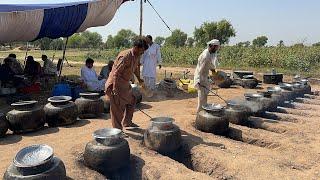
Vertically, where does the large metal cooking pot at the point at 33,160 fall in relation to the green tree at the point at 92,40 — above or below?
below

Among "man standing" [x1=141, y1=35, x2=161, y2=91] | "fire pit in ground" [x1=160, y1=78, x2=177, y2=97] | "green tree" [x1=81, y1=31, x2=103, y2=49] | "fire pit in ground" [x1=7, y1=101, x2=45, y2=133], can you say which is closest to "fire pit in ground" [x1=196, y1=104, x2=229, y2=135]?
"fire pit in ground" [x1=7, y1=101, x2=45, y2=133]

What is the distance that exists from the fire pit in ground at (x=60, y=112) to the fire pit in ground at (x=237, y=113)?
3.33 m

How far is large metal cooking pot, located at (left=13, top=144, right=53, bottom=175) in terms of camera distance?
383 centimetres

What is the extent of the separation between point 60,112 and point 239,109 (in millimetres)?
3804

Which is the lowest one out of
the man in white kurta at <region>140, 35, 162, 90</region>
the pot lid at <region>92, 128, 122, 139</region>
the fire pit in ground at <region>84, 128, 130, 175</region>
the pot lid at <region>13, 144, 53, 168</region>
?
the fire pit in ground at <region>84, 128, 130, 175</region>

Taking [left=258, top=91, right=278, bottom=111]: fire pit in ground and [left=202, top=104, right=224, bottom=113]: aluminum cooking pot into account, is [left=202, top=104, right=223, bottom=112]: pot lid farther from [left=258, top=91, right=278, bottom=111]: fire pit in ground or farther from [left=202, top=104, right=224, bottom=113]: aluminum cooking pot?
[left=258, top=91, right=278, bottom=111]: fire pit in ground

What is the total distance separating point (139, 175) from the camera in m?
4.83

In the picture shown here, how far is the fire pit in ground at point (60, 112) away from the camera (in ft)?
22.8

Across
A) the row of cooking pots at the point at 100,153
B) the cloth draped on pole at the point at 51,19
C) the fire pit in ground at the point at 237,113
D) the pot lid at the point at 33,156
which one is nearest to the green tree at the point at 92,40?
the cloth draped on pole at the point at 51,19

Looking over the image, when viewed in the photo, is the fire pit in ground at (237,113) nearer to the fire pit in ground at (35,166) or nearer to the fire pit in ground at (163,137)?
the fire pit in ground at (163,137)

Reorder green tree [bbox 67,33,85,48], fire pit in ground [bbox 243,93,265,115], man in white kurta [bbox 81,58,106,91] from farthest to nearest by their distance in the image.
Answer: green tree [bbox 67,33,85,48] < man in white kurta [bbox 81,58,106,91] < fire pit in ground [bbox 243,93,265,115]

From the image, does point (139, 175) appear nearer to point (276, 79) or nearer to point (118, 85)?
point (118, 85)

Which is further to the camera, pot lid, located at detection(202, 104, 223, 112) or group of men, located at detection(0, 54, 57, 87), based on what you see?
group of men, located at detection(0, 54, 57, 87)

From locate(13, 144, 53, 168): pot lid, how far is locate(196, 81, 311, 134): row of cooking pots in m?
3.38
